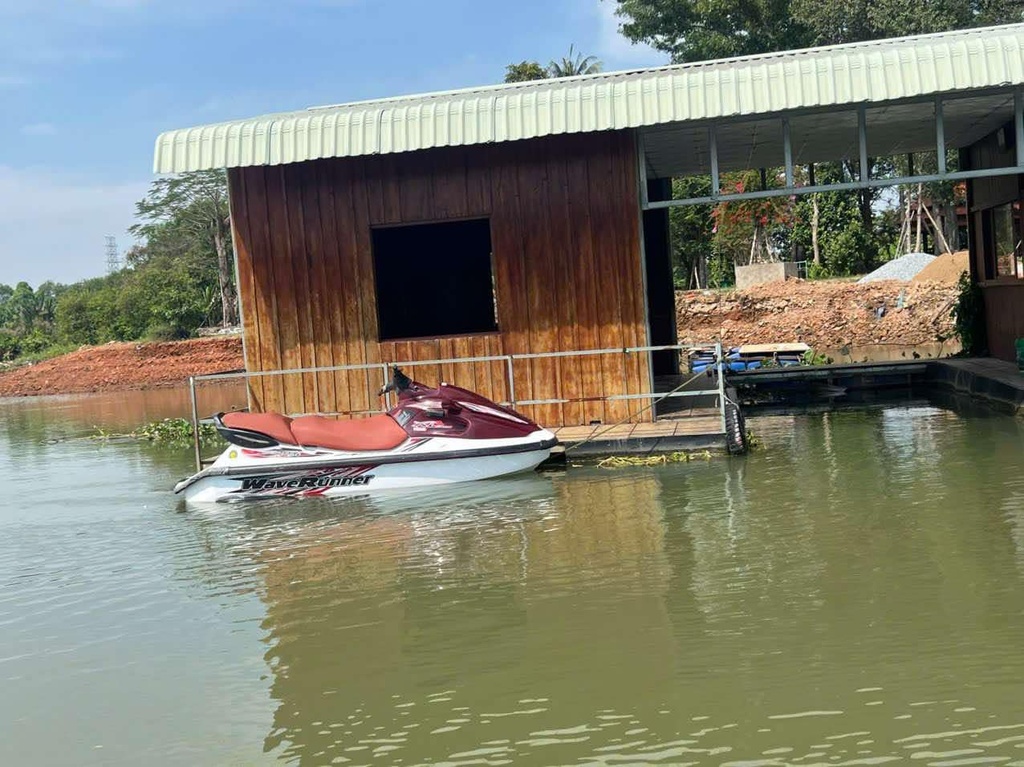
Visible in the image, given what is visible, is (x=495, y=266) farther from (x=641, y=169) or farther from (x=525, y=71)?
(x=525, y=71)

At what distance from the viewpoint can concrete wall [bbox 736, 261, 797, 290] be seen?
129 feet

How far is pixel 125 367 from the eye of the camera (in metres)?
44.0

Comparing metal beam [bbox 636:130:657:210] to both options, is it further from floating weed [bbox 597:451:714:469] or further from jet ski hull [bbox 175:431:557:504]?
jet ski hull [bbox 175:431:557:504]

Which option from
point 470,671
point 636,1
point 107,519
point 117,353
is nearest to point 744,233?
point 636,1

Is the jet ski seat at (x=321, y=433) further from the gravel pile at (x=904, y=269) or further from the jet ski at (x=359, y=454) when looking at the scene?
the gravel pile at (x=904, y=269)

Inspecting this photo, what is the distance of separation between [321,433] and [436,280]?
311 inches

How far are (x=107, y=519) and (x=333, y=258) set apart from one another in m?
3.97

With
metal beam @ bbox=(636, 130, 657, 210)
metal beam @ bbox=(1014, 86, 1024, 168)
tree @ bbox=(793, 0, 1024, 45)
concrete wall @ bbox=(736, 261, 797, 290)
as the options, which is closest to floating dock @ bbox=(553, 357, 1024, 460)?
metal beam @ bbox=(636, 130, 657, 210)

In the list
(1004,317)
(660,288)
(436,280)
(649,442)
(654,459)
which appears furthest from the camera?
(660,288)

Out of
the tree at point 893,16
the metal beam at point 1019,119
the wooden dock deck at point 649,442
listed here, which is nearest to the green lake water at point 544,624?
the wooden dock deck at point 649,442

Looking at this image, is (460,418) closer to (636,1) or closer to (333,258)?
(333,258)

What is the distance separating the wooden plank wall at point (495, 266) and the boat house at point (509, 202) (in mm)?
15

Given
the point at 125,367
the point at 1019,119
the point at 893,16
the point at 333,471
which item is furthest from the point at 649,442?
the point at 125,367

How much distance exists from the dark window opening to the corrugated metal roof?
16.6 ft
